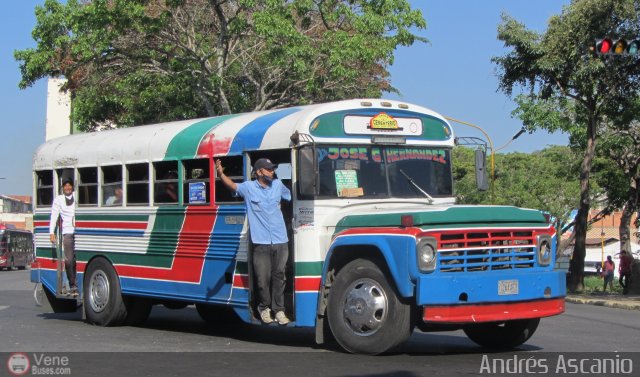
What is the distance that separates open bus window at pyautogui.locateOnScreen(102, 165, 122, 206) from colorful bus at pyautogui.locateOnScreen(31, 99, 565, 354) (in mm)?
24

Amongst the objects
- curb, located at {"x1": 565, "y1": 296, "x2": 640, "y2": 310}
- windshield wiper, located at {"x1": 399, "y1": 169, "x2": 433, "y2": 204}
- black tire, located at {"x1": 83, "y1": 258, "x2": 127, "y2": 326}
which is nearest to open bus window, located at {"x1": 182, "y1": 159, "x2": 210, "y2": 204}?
black tire, located at {"x1": 83, "y1": 258, "x2": 127, "y2": 326}

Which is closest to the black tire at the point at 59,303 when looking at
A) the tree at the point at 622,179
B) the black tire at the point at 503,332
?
the black tire at the point at 503,332

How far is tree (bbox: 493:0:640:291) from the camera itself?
24.3 meters

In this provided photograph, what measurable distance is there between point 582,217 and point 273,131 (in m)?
18.7

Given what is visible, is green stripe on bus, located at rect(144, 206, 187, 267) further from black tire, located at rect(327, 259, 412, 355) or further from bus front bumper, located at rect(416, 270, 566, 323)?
bus front bumper, located at rect(416, 270, 566, 323)

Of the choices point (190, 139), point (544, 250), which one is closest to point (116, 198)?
point (190, 139)

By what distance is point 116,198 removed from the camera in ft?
45.0

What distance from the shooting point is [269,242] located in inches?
413

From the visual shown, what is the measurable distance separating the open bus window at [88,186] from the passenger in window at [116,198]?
315 mm

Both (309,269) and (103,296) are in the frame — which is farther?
(103,296)

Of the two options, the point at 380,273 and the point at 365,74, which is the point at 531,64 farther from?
the point at 380,273

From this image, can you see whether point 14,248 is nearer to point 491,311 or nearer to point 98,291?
point 98,291

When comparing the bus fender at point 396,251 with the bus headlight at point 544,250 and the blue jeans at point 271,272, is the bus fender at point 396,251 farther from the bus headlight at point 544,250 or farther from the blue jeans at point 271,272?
the bus headlight at point 544,250

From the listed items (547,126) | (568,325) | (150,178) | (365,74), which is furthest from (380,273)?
(365,74)
